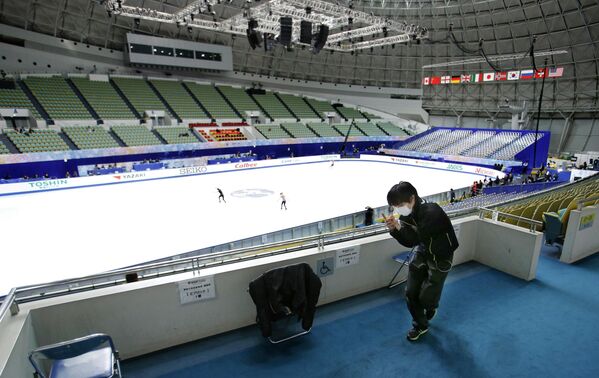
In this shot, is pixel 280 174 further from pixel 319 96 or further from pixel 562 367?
pixel 319 96

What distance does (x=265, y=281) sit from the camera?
10.4ft

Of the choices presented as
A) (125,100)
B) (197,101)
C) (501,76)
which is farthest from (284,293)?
(501,76)

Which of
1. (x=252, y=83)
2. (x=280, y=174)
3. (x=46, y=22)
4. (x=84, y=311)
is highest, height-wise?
(x=46, y=22)

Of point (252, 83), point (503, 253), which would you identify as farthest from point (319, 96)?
point (503, 253)

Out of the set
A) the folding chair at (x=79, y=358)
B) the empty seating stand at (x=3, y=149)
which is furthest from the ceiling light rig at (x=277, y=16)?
the folding chair at (x=79, y=358)

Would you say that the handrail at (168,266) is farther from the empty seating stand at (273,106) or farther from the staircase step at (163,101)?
the empty seating stand at (273,106)

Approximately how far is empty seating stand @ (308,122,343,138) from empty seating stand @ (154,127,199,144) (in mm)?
13965

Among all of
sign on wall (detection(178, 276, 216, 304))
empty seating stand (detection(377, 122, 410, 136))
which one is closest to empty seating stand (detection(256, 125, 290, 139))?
empty seating stand (detection(377, 122, 410, 136))

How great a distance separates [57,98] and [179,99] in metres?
10.0

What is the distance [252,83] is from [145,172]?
77.3 feet

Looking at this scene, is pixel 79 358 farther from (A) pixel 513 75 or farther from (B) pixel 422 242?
(A) pixel 513 75

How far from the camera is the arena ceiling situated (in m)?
27.0

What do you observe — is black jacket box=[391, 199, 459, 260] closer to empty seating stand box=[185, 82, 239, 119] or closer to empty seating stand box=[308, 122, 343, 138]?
empty seating stand box=[185, 82, 239, 119]

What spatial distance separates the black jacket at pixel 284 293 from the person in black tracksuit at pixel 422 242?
1.01 m
